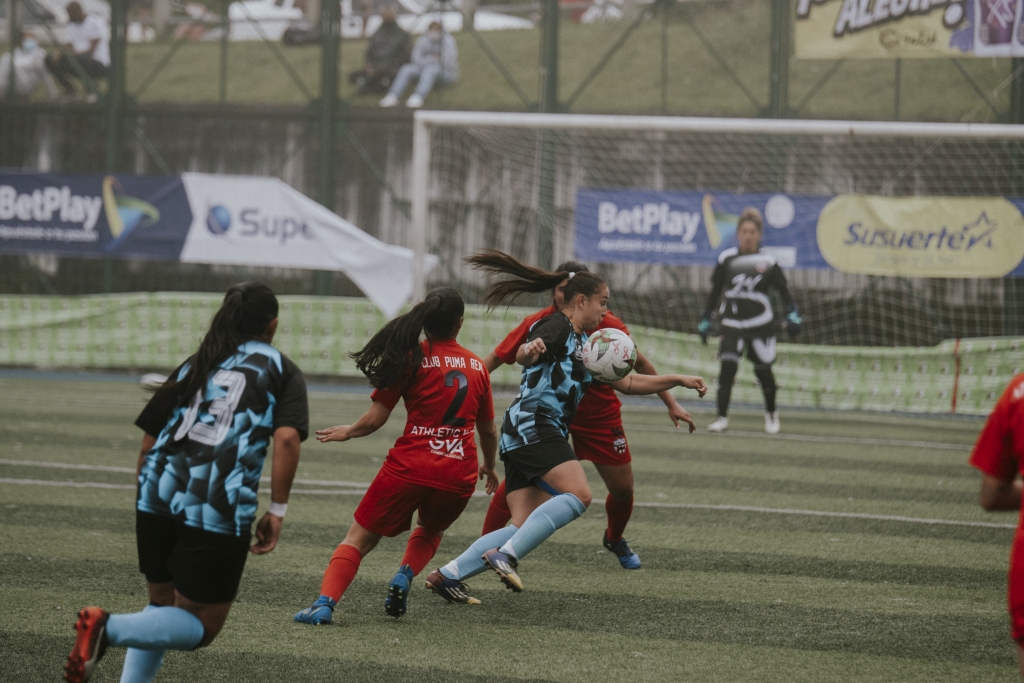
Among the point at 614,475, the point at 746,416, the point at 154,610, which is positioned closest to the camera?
the point at 154,610

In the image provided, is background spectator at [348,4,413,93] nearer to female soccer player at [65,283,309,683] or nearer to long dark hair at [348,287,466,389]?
long dark hair at [348,287,466,389]

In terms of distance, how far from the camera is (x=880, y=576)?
6223mm

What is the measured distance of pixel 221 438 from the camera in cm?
357

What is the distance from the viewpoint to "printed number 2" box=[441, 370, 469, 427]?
5039 millimetres

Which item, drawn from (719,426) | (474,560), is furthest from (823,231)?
(474,560)

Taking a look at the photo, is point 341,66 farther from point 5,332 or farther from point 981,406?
point 981,406

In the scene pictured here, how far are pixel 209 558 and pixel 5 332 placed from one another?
15.7 m

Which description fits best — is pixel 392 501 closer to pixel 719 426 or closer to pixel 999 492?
pixel 999 492

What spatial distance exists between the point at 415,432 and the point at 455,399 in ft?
0.79

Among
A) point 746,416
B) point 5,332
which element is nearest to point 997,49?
point 746,416

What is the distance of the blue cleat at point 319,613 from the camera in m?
4.93

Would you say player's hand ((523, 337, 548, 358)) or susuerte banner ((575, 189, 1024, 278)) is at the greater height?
susuerte banner ((575, 189, 1024, 278))

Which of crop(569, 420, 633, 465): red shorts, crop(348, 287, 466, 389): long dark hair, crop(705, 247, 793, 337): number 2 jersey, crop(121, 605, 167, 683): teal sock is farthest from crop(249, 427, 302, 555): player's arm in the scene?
crop(705, 247, 793, 337): number 2 jersey

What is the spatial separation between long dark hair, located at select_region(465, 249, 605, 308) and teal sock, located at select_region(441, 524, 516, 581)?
1.21m
